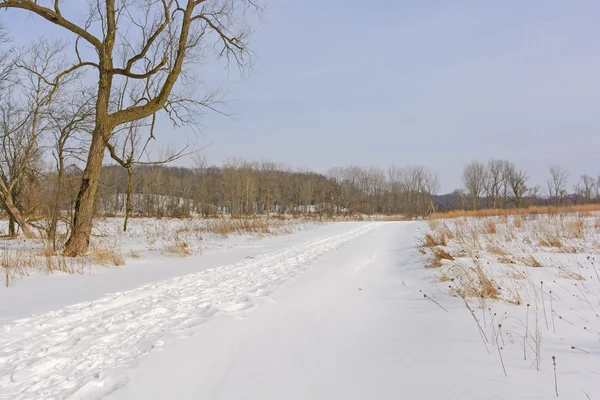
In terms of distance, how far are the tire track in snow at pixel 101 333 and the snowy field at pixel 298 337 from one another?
0.01 metres

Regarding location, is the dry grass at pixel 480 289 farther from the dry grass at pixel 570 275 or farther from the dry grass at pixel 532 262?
the dry grass at pixel 532 262

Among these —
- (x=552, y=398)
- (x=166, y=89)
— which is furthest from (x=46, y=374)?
(x=166, y=89)

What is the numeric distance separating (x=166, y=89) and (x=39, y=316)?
20.3ft

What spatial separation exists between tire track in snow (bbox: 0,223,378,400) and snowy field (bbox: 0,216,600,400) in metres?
0.01

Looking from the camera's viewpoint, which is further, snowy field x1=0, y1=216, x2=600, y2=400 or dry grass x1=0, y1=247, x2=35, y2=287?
dry grass x1=0, y1=247, x2=35, y2=287

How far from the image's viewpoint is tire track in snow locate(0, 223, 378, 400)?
231 centimetres

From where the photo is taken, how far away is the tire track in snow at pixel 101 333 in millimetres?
2312

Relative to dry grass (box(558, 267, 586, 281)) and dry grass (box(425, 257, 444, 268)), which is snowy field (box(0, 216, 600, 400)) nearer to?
dry grass (box(558, 267, 586, 281))

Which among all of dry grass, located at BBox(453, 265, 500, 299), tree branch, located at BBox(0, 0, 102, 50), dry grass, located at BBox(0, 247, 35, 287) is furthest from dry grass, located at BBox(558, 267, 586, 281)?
tree branch, located at BBox(0, 0, 102, 50)

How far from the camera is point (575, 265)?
20.2ft

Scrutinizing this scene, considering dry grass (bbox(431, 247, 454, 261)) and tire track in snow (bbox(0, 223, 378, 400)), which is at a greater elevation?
dry grass (bbox(431, 247, 454, 261))

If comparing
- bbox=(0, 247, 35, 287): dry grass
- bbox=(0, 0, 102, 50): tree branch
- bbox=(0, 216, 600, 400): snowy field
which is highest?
bbox=(0, 0, 102, 50): tree branch

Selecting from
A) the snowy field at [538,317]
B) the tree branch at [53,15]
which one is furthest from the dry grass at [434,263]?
the tree branch at [53,15]

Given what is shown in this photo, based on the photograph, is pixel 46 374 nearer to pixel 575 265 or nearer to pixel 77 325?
pixel 77 325
